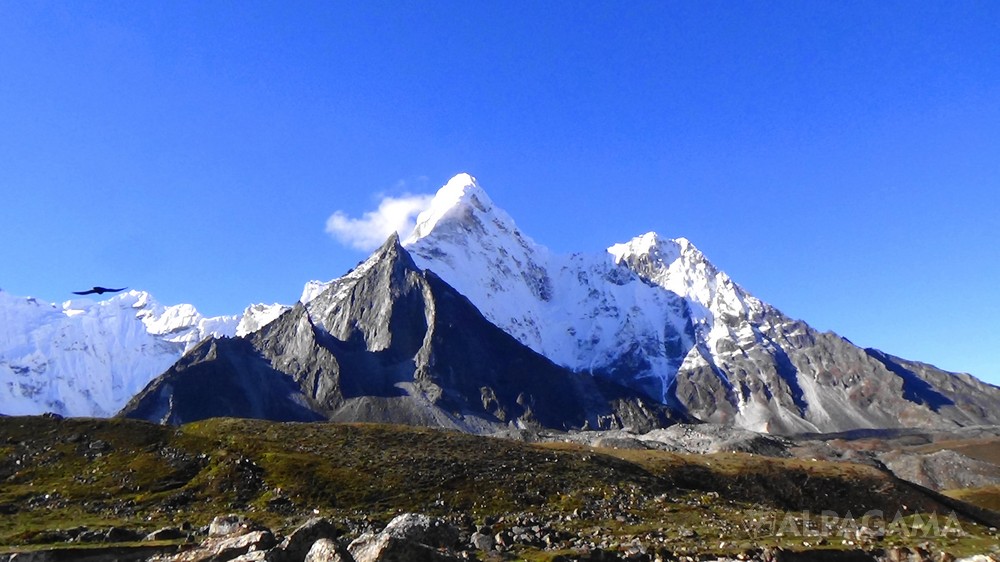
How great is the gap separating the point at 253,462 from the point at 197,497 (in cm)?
867

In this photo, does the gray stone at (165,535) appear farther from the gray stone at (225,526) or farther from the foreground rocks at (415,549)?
the gray stone at (225,526)

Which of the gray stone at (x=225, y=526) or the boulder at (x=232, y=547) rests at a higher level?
the boulder at (x=232, y=547)

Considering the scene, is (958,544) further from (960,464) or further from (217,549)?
(960,464)

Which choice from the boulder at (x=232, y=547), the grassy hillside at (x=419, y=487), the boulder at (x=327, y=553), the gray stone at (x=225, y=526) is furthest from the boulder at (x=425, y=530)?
the grassy hillside at (x=419, y=487)

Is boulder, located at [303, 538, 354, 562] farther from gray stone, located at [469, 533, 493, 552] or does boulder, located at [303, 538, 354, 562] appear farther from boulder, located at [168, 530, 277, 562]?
gray stone, located at [469, 533, 493, 552]

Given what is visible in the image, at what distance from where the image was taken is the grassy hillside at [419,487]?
51594 millimetres

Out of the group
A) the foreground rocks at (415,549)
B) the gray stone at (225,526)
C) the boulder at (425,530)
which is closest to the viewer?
the foreground rocks at (415,549)

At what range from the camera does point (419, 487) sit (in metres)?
65.4

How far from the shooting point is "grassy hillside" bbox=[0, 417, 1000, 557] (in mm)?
51594

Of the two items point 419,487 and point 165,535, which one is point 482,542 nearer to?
point 165,535

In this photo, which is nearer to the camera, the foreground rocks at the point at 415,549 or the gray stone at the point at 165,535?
the foreground rocks at the point at 415,549

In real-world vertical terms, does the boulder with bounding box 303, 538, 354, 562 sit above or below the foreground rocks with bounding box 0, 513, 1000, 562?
above

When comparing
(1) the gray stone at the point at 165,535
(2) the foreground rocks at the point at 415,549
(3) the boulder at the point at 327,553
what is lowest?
(1) the gray stone at the point at 165,535

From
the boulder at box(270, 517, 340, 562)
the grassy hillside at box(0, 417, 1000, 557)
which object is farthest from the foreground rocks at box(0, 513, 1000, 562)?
the grassy hillside at box(0, 417, 1000, 557)
